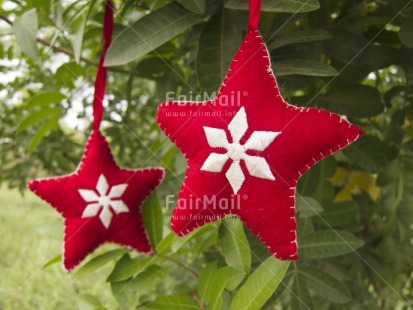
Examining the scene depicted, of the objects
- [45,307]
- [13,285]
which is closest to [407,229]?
[45,307]

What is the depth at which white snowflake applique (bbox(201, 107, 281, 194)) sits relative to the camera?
0.65 metres

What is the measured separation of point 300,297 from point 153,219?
0.98ft

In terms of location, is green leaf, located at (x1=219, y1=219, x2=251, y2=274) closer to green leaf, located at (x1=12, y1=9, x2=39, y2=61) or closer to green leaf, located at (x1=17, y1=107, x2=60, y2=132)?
green leaf, located at (x1=12, y1=9, x2=39, y2=61)

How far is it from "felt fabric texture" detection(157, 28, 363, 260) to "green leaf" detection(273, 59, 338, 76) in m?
0.04

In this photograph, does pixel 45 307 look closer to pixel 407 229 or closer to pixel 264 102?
pixel 407 229

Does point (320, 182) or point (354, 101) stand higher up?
point (354, 101)

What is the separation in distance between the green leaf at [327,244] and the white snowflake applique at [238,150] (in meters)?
0.23

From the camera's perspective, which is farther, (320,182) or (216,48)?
(320,182)

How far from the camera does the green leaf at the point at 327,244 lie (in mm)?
795

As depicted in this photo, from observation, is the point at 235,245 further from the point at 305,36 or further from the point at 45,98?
the point at 45,98

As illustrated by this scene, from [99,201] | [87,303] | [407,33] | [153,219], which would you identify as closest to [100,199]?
[99,201]

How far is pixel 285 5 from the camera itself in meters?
0.66

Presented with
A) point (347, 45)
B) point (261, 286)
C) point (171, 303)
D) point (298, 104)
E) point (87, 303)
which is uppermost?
point (347, 45)

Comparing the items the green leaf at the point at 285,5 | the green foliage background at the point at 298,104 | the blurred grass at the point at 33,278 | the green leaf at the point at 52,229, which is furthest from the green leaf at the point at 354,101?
the blurred grass at the point at 33,278
